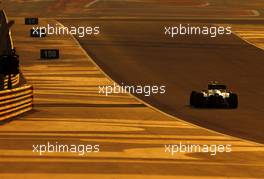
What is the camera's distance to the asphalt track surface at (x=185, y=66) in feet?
120

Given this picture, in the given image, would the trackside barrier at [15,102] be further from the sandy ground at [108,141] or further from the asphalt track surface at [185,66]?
the asphalt track surface at [185,66]

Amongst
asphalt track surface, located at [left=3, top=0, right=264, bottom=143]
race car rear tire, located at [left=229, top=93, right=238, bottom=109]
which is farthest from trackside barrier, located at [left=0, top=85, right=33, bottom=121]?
race car rear tire, located at [left=229, top=93, right=238, bottom=109]

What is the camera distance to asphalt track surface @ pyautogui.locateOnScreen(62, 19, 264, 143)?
36562mm

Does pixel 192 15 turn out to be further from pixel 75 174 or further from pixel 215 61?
pixel 75 174

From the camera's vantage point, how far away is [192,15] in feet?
358

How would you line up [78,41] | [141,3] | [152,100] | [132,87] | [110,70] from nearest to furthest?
[152,100] → [132,87] → [110,70] → [78,41] → [141,3]

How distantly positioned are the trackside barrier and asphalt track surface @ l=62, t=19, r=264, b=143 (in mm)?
5662

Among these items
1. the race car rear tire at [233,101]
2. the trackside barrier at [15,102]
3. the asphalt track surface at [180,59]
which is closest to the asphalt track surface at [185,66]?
the asphalt track surface at [180,59]

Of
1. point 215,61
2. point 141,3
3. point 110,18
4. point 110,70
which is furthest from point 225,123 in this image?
point 141,3

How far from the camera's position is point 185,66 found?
62125mm

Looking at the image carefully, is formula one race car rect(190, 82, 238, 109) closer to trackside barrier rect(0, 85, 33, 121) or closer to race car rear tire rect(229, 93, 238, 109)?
race car rear tire rect(229, 93, 238, 109)

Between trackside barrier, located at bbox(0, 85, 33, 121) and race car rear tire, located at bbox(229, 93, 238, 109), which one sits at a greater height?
trackside barrier, located at bbox(0, 85, 33, 121)

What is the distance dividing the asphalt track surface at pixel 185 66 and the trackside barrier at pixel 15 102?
5662 mm

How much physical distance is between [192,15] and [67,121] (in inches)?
3073
